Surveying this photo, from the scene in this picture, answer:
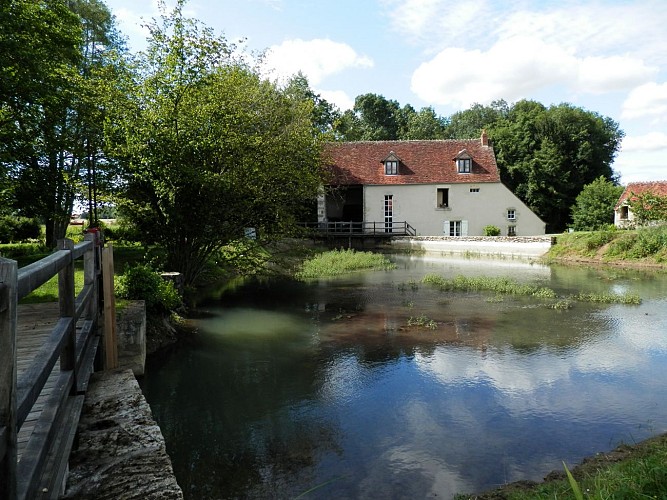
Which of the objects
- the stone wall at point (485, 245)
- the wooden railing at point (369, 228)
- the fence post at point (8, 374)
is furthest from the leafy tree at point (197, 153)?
the wooden railing at point (369, 228)

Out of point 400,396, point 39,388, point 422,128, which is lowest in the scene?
point 400,396

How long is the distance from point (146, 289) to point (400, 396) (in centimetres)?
557

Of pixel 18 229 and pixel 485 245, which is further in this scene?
pixel 485 245

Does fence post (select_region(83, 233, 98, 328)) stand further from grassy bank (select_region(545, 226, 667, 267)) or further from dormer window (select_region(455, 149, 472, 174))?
dormer window (select_region(455, 149, 472, 174))

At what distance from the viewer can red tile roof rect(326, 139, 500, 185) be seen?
125 feet

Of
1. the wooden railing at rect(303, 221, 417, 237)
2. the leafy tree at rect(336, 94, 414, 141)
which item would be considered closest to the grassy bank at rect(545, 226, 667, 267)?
the wooden railing at rect(303, 221, 417, 237)

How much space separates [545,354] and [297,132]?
9.38 m

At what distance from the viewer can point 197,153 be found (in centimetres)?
1292

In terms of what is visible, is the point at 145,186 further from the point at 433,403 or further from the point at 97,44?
the point at 97,44

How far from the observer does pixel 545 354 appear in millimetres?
9312

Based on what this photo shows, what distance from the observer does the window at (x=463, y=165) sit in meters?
38.3

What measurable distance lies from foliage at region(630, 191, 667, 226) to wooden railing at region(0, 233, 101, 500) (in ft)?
107

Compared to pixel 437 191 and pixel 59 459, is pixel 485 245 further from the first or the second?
pixel 59 459

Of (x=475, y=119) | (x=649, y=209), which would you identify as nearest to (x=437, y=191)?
(x=649, y=209)
